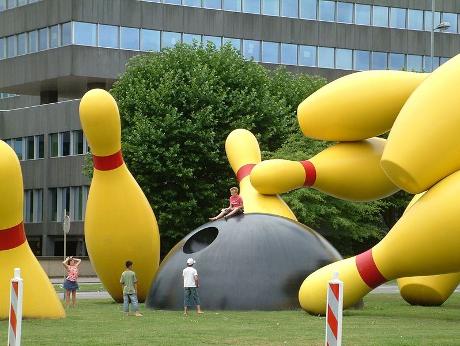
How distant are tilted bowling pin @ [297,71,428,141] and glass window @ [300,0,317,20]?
Result: 4223 cm

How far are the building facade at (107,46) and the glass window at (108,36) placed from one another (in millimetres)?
52

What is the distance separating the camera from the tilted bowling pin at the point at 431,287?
71.5 feet

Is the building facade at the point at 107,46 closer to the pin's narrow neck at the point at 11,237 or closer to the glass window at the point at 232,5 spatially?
the glass window at the point at 232,5

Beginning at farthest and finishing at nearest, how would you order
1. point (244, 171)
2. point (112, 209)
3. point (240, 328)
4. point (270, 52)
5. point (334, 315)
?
point (270, 52)
point (244, 171)
point (112, 209)
point (240, 328)
point (334, 315)

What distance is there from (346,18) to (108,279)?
137 feet

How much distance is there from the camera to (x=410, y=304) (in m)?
22.7

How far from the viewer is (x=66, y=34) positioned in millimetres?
54219

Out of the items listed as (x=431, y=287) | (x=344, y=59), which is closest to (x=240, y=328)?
(x=431, y=287)

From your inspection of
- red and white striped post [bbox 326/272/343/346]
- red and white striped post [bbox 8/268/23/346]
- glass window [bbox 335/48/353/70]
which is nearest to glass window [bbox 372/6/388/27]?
glass window [bbox 335/48/353/70]

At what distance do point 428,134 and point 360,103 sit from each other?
253 centimetres

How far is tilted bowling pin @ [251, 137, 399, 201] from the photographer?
19594mm

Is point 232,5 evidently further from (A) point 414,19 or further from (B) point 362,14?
(A) point 414,19

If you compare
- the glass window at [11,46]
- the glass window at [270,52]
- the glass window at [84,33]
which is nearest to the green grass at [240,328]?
the glass window at [84,33]

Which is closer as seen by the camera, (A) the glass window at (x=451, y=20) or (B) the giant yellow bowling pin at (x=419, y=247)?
(B) the giant yellow bowling pin at (x=419, y=247)
